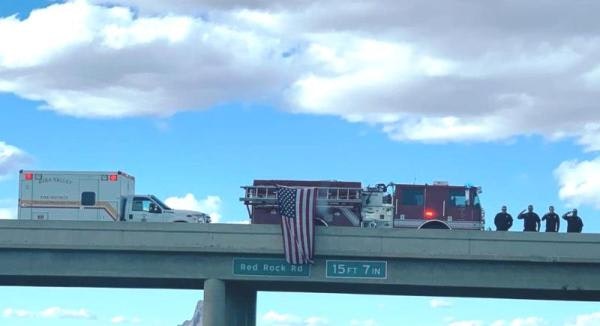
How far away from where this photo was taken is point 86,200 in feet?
172

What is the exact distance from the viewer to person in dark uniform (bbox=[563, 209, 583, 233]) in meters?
46.4

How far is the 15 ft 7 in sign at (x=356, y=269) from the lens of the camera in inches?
1770

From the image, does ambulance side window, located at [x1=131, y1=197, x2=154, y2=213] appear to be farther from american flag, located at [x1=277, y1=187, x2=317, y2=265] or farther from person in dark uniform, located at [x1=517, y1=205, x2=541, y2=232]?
person in dark uniform, located at [x1=517, y1=205, x2=541, y2=232]

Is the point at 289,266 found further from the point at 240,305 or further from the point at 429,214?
the point at 429,214

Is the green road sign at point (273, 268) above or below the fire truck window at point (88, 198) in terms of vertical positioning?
below

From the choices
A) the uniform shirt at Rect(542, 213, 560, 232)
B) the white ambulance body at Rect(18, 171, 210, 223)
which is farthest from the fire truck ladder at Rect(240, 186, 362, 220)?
the uniform shirt at Rect(542, 213, 560, 232)

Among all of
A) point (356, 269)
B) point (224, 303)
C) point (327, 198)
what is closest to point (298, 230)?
point (356, 269)

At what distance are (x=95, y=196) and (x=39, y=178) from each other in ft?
9.03

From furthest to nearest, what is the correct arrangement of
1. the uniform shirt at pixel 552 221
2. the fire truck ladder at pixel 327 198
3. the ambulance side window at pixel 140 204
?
the ambulance side window at pixel 140 204
the fire truck ladder at pixel 327 198
the uniform shirt at pixel 552 221

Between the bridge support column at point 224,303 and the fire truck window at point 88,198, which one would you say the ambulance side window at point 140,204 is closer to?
the fire truck window at point 88,198

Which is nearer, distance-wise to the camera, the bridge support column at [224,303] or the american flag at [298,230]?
the american flag at [298,230]

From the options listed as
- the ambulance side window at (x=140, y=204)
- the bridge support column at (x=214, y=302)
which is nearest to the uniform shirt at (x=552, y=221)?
the bridge support column at (x=214, y=302)

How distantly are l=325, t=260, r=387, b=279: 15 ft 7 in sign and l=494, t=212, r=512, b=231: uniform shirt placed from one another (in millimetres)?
5509

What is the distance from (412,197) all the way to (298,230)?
29.0 ft
